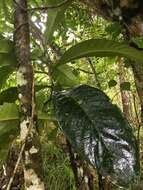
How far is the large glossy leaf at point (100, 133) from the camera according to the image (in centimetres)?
92

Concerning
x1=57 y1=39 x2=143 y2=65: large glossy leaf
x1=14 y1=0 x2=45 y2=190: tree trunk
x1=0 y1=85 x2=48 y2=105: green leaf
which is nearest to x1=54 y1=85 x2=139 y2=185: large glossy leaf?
x1=14 y1=0 x2=45 y2=190: tree trunk

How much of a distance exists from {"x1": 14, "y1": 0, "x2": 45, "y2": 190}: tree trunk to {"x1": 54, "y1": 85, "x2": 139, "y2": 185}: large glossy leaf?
0.08 m

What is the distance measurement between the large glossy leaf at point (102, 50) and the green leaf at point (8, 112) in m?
0.24

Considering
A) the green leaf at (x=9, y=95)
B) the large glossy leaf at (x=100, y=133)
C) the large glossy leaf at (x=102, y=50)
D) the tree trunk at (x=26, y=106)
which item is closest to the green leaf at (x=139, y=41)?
the large glossy leaf at (x=102, y=50)

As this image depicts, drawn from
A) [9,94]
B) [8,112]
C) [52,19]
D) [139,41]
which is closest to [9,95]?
[9,94]

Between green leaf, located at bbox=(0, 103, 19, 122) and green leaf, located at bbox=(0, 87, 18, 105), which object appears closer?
green leaf, located at bbox=(0, 103, 19, 122)

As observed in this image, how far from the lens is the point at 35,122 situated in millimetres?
1090

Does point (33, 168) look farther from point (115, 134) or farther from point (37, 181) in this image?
point (115, 134)

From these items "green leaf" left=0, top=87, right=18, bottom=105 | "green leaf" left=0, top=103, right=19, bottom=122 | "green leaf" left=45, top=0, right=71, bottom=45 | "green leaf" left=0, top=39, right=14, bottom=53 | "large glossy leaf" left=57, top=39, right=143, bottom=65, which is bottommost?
"green leaf" left=0, top=103, right=19, bottom=122

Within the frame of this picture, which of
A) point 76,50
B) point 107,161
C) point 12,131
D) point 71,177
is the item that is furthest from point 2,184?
point 107,161

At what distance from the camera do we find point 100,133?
98cm

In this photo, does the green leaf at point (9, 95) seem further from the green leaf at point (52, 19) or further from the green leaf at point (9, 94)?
the green leaf at point (52, 19)

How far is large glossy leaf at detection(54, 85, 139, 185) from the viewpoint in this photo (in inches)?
36.4

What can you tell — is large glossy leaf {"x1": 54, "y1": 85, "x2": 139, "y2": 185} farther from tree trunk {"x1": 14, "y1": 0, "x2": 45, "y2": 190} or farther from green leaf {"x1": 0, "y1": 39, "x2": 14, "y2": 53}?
green leaf {"x1": 0, "y1": 39, "x2": 14, "y2": 53}
